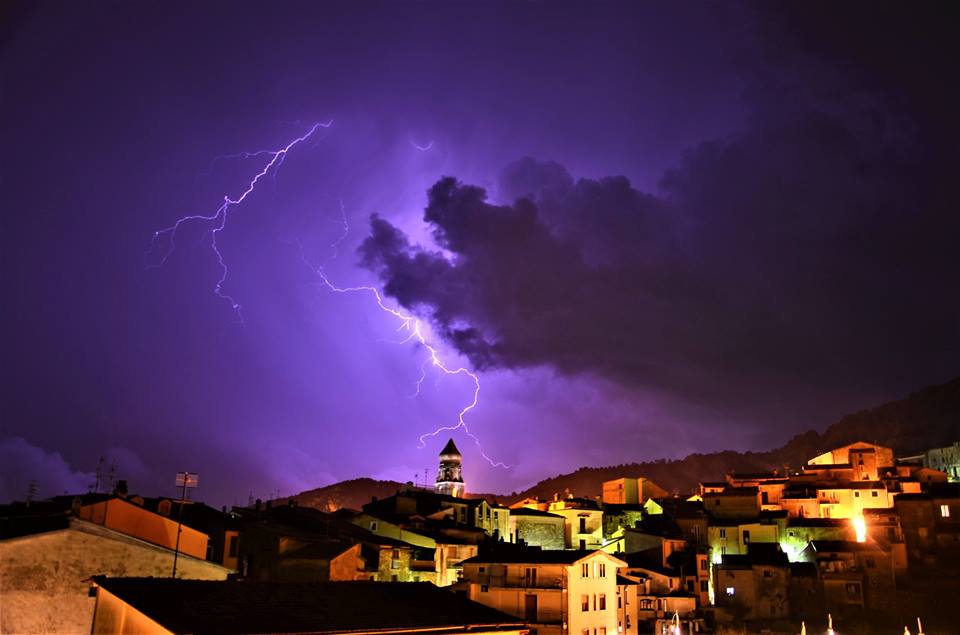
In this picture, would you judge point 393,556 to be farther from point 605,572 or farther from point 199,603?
point 199,603

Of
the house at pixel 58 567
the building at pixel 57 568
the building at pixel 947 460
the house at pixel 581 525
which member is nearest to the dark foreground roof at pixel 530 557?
the house at pixel 58 567

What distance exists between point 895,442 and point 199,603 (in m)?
149

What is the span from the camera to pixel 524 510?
252 feet

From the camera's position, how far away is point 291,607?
69.8 feet

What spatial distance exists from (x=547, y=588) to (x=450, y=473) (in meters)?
51.0

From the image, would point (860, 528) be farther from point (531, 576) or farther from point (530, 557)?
point (531, 576)

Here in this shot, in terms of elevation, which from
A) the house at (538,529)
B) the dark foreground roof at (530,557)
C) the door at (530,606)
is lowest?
the door at (530,606)

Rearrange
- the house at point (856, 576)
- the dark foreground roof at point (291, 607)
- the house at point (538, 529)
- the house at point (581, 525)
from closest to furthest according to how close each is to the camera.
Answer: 1. the dark foreground roof at point (291, 607)
2. the house at point (856, 576)
3. the house at point (538, 529)
4. the house at point (581, 525)

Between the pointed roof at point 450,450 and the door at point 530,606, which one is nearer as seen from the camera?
the door at point 530,606

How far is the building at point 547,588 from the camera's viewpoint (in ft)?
137

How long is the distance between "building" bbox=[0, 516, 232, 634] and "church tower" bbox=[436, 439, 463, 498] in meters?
63.4

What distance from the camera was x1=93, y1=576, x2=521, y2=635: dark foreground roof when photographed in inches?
763

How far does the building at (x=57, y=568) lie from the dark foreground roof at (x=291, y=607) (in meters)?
5.38

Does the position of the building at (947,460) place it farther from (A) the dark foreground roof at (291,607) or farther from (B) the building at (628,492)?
(A) the dark foreground roof at (291,607)
